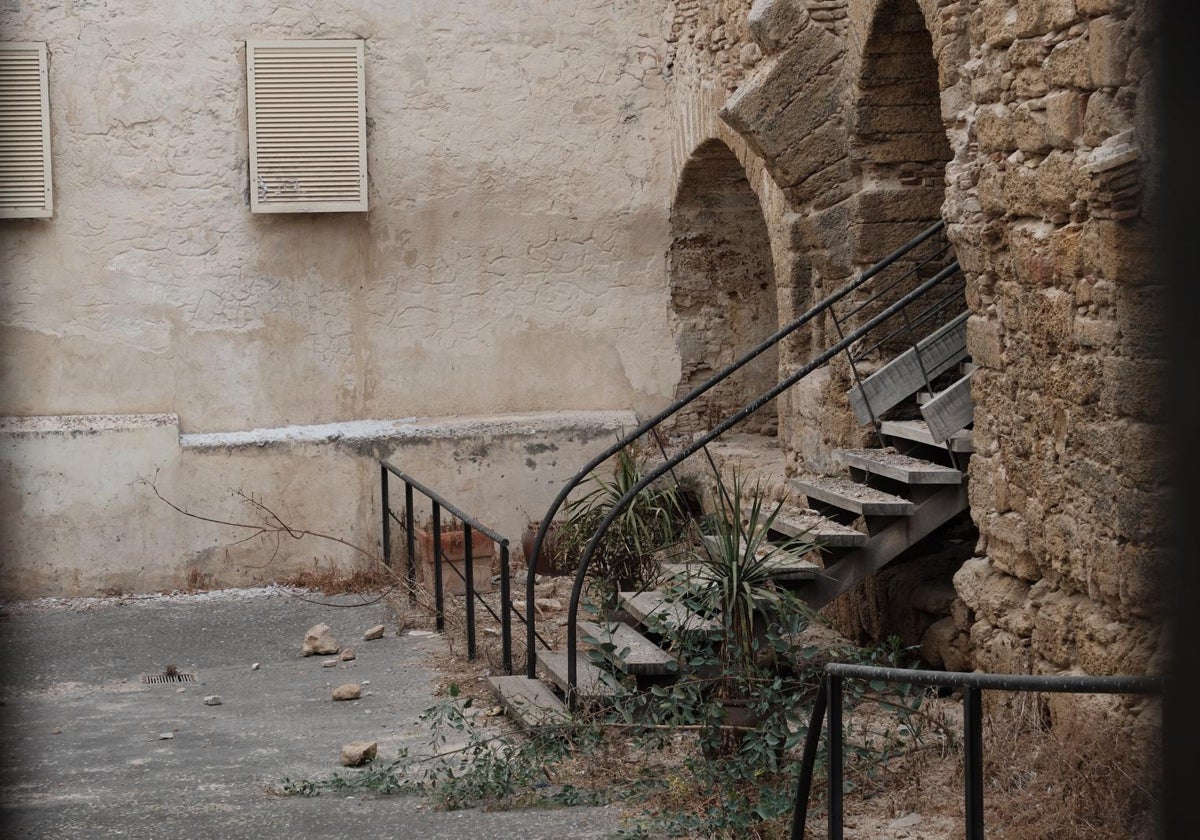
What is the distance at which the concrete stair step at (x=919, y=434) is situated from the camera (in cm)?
546

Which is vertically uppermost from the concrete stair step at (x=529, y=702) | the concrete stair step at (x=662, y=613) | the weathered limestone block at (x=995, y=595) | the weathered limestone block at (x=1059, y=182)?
the weathered limestone block at (x=1059, y=182)

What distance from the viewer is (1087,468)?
13.9ft

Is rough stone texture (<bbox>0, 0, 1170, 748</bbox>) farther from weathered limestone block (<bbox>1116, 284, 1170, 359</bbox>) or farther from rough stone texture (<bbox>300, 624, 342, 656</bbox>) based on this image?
weathered limestone block (<bbox>1116, 284, 1170, 359</bbox>)

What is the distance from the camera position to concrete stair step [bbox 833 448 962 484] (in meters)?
5.42

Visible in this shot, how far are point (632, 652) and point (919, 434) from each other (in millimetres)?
1576

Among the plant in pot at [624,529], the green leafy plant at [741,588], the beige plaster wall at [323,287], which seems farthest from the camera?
the beige plaster wall at [323,287]

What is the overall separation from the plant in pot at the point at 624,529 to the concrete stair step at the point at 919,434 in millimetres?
1404

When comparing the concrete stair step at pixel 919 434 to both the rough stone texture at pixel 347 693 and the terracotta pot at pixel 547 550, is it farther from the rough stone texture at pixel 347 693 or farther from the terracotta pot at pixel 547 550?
the terracotta pot at pixel 547 550

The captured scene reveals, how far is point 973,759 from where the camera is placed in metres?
3.02

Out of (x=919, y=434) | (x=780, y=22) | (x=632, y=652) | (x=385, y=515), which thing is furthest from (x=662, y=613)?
(x=385, y=515)

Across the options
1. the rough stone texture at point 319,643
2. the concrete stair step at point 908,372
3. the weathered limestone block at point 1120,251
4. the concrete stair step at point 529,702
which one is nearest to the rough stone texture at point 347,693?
the concrete stair step at point 529,702

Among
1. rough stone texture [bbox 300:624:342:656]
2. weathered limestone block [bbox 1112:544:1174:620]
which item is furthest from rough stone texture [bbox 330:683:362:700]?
weathered limestone block [bbox 1112:544:1174:620]

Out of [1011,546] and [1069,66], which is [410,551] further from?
[1069,66]

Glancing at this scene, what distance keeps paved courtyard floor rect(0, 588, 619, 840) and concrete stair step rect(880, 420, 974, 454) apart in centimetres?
205
